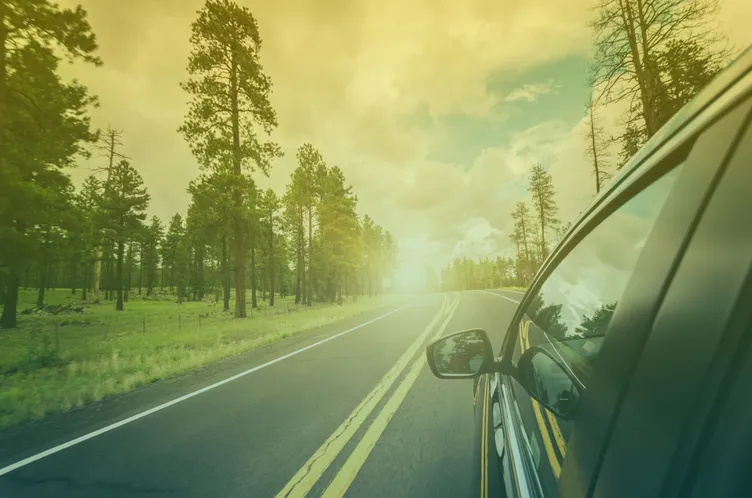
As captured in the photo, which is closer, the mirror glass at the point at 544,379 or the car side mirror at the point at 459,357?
the mirror glass at the point at 544,379

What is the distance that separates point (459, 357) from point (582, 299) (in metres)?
0.99

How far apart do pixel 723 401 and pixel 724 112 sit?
22.1 inches

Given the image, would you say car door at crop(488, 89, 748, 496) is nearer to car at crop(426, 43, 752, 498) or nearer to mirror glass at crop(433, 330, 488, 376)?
car at crop(426, 43, 752, 498)

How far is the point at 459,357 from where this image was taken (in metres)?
2.50

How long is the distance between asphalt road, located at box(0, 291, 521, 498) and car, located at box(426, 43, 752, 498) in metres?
1.17

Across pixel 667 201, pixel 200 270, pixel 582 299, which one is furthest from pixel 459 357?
pixel 200 270

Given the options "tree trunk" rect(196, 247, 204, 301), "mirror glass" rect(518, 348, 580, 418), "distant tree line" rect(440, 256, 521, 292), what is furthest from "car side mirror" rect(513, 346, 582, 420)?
"distant tree line" rect(440, 256, 521, 292)

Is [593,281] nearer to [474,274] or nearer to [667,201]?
[667,201]

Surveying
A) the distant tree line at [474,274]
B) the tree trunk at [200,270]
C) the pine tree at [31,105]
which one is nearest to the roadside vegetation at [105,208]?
the pine tree at [31,105]

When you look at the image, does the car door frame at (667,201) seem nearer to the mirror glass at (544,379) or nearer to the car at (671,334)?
the car at (671,334)

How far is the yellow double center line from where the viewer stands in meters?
3.07

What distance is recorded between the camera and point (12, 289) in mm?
20266

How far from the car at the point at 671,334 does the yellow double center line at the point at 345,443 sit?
2.06 meters

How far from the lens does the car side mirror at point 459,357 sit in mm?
2381
